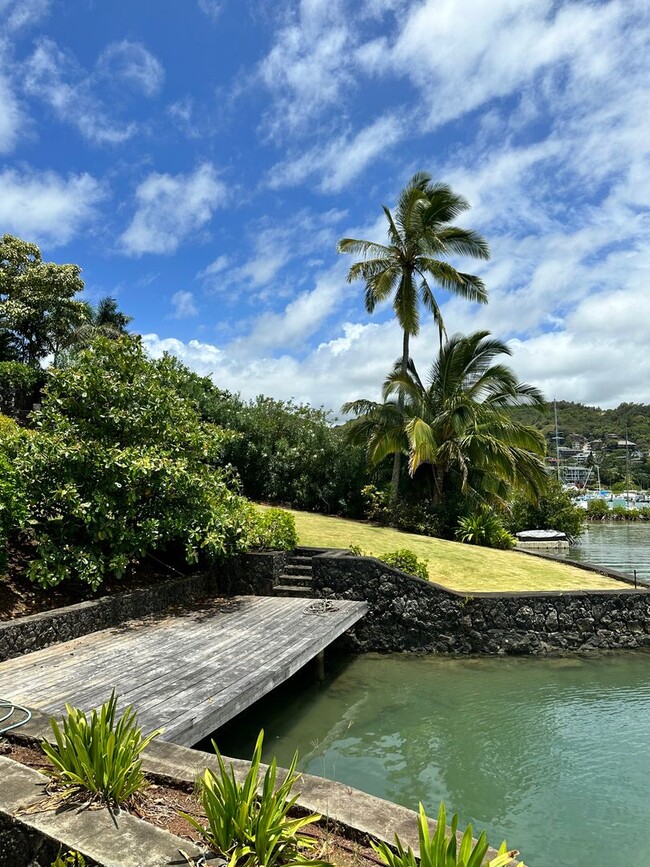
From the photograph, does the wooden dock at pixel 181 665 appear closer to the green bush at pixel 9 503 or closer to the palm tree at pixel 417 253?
the green bush at pixel 9 503

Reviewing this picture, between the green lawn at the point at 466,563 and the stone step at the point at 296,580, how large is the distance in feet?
6.91

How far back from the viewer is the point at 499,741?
673 cm

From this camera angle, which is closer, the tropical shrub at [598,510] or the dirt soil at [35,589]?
the dirt soil at [35,589]

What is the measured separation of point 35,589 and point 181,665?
3038 mm

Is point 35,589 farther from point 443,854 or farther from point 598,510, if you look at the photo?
point 598,510

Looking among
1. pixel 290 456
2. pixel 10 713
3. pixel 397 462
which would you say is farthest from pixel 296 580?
pixel 290 456

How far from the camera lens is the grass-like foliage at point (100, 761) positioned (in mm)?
3047

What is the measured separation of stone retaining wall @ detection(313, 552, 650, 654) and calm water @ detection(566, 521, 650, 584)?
551 cm

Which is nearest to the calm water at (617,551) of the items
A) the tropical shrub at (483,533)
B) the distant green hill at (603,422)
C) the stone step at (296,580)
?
the tropical shrub at (483,533)

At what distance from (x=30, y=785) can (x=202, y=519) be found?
6525mm

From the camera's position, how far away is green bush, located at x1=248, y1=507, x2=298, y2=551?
11.4 meters

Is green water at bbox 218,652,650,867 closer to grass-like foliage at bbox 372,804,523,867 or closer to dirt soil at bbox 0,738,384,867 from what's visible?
dirt soil at bbox 0,738,384,867

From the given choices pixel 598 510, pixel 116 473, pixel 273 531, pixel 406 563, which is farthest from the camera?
pixel 598 510

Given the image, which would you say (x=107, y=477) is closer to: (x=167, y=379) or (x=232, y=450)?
(x=167, y=379)
